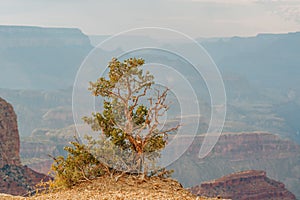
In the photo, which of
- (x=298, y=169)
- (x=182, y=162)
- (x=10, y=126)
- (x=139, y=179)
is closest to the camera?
(x=139, y=179)

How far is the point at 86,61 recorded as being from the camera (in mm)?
12852

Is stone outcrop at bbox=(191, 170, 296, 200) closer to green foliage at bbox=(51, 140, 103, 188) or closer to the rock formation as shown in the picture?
the rock formation

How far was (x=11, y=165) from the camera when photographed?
5025cm

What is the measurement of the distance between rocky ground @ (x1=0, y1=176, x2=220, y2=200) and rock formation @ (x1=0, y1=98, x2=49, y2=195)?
30.3 metres

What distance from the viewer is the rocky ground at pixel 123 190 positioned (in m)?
11.1

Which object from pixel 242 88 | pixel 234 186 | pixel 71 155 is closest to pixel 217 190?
pixel 234 186

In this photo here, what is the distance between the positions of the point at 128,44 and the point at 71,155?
3203 millimetres

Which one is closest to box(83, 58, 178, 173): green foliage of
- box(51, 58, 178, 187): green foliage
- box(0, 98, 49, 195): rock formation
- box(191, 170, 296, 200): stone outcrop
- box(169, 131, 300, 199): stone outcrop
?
box(51, 58, 178, 187): green foliage

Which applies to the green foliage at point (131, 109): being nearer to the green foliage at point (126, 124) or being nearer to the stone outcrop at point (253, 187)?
the green foliage at point (126, 124)

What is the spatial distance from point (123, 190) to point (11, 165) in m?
40.7

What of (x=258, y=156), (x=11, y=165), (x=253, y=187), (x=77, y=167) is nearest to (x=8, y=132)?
(x=11, y=165)

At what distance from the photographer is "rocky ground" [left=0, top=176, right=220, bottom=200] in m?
11.1

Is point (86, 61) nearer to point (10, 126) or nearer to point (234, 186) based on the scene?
point (10, 126)

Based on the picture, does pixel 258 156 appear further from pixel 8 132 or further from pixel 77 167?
pixel 77 167
